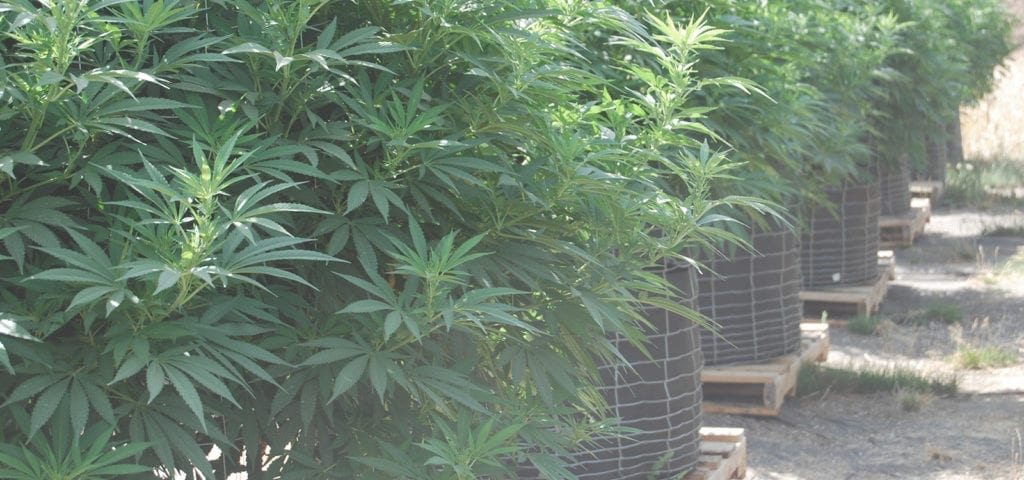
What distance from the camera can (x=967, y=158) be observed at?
510 inches

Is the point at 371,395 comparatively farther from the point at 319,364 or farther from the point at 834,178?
the point at 834,178

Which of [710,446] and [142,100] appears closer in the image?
[142,100]

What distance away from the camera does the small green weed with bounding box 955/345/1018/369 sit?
5.93 m

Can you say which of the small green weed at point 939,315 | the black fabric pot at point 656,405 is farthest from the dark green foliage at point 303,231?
the small green weed at point 939,315

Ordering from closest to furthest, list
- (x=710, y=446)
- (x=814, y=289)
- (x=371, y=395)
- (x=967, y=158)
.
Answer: (x=371, y=395) < (x=710, y=446) < (x=814, y=289) < (x=967, y=158)

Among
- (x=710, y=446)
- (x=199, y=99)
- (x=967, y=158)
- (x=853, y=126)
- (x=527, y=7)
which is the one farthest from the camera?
(x=967, y=158)

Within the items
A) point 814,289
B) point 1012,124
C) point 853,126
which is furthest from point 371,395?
Answer: point 1012,124

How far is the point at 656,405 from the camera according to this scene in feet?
11.2

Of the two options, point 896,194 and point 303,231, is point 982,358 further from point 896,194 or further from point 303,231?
point 303,231

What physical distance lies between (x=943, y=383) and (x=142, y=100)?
4.72 meters

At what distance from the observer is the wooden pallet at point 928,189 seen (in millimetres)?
10719

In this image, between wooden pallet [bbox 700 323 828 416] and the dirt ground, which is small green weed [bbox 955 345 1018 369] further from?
wooden pallet [bbox 700 323 828 416]

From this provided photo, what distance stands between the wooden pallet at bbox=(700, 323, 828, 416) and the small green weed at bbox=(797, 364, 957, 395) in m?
0.23

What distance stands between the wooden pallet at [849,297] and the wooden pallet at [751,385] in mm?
1483
